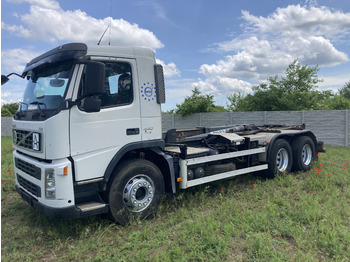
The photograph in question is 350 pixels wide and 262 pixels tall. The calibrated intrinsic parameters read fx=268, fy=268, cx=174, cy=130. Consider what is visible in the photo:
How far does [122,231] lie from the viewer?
4.04m

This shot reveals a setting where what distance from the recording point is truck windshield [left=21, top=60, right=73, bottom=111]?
3.73m

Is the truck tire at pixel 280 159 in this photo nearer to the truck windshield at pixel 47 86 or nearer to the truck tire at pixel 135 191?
the truck tire at pixel 135 191

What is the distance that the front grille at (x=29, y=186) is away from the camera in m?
3.80

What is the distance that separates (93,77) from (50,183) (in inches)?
60.2

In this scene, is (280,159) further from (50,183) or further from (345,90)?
(345,90)

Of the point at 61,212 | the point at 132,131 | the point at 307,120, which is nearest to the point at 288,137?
the point at 132,131

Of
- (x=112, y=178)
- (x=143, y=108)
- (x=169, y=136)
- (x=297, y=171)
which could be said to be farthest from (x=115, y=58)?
(x=297, y=171)

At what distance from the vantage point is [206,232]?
12.3 feet

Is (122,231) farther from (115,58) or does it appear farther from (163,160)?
(115,58)

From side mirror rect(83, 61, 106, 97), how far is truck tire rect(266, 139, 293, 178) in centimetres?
464

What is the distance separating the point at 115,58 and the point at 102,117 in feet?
3.09

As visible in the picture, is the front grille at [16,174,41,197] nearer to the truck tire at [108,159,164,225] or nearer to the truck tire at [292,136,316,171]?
the truck tire at [108,159,164,225]

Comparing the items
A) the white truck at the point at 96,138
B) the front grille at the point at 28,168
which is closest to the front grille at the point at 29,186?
the white truck at the point at 96,138

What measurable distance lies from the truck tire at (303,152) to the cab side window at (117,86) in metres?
5.11
